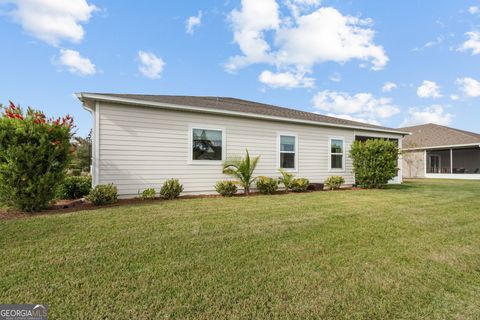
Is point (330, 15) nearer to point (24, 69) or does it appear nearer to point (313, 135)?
point (313, 135)

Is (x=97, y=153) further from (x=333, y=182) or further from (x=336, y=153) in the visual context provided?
(x=336, y=153)

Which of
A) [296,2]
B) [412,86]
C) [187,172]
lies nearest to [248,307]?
[187,172]

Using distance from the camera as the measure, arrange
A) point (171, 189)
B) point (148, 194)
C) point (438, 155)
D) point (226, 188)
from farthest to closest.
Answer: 1. point (438, 155)
2. point (226, 188)
3. point (171, 189)
4. point (148, 194)

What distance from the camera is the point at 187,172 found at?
25.9ft

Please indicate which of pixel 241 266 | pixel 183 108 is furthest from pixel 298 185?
pixel 241 266

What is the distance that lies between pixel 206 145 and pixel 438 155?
24074mm

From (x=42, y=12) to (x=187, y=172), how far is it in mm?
6690

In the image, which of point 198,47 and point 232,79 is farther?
point 232,79

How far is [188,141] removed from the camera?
7887mm

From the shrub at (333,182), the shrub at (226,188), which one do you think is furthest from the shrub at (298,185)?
the shrub at (226,188)

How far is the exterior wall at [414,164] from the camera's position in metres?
20.4

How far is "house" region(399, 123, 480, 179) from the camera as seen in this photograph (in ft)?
63.4

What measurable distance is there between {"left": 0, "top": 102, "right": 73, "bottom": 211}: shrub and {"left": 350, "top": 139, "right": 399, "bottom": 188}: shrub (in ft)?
34.3

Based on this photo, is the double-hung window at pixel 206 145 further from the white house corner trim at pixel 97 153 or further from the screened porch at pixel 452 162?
the screened porch at pixel 452 162
